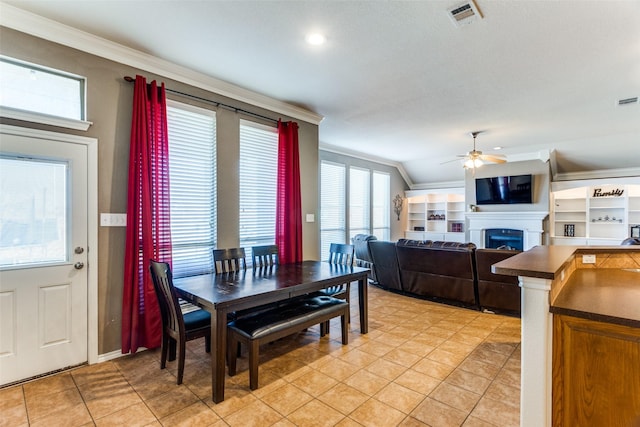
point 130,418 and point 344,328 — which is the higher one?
point 344,328

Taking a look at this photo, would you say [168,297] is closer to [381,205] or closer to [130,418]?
[130,418]

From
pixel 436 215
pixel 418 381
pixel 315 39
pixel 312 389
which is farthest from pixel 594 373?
pixel 436 215

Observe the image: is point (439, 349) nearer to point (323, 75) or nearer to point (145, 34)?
point (323, 75)

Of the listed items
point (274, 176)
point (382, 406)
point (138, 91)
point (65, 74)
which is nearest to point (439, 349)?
point (382, 406)

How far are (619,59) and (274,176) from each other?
397 cm

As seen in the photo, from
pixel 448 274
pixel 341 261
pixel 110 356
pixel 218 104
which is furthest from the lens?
pixel 448 274

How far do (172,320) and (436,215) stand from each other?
8.49 meters

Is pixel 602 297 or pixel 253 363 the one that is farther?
pixel 253 363

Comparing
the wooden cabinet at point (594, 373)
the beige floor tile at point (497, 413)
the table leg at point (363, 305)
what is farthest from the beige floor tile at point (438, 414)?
the table leg at point (363, 305)

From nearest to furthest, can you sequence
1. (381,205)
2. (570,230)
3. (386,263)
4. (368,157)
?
(386,263), (570,230), (368,157), (381,205)

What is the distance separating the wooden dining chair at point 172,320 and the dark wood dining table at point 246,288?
0.44 ft

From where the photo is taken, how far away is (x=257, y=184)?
417 cm

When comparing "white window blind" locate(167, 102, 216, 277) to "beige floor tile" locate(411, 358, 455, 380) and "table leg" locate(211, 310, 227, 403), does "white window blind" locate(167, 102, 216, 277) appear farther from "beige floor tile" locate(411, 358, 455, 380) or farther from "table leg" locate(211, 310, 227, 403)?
"beige floor tile" locate(411, 358, 455, 380)

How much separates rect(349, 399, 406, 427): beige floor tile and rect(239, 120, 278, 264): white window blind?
2.38 meters
